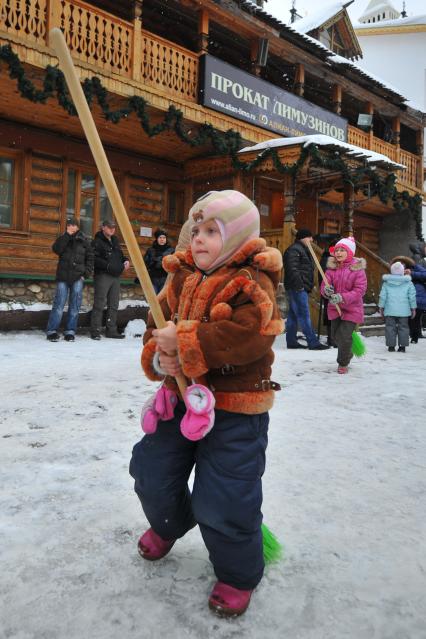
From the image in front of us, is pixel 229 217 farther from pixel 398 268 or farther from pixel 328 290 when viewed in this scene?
pixel 398 268

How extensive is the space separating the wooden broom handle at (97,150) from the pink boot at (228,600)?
2.89 feet

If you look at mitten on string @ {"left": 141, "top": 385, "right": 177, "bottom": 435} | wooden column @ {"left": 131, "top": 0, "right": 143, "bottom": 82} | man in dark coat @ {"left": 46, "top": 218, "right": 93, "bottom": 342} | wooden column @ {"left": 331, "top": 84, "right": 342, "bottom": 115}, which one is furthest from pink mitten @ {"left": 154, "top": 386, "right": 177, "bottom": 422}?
wooden column @ {"left": 331, "top": 84, "right": 342, "bottom": 115}

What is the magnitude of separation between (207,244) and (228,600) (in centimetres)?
117

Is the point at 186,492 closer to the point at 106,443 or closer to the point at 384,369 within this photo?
the point at 106,443

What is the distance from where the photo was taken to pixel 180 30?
1145cm

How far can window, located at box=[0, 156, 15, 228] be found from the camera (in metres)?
9.27

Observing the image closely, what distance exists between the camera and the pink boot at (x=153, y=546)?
1822mm

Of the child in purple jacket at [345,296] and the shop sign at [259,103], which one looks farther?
the shop sign at [259,103]

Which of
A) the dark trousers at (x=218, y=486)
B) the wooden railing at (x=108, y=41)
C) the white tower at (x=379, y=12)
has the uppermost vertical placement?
the white tower at (x=379, y=12)

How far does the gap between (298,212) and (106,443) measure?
13102 millimetres

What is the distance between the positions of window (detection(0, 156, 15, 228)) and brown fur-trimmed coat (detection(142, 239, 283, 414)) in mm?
8657

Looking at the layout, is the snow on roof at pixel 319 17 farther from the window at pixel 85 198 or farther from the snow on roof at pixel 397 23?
the snow on roof at pixel 397 23

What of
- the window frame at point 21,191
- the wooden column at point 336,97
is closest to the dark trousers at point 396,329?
the window frame at point 21,191

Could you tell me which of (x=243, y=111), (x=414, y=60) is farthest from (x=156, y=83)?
(x=414, y=60)
